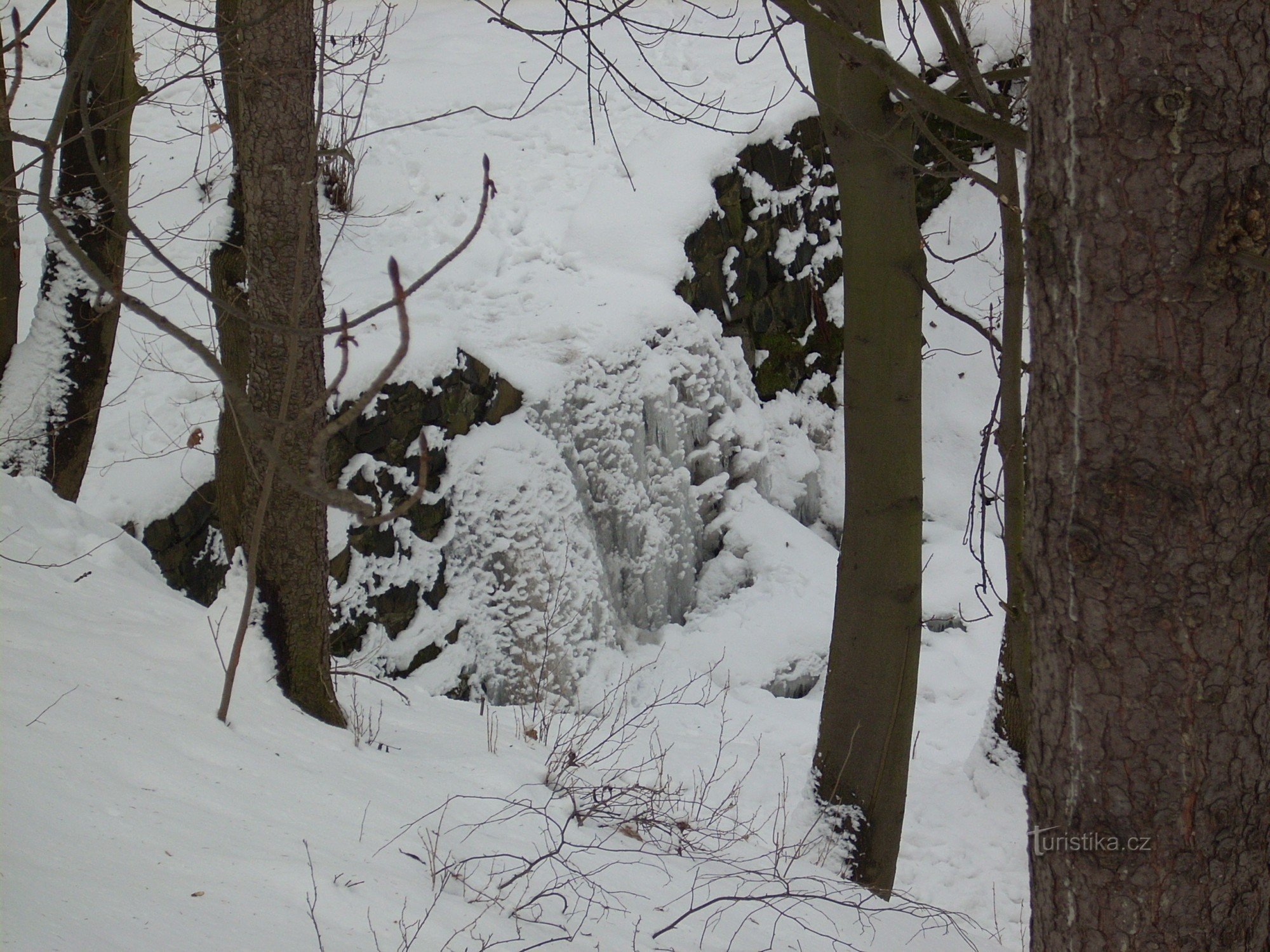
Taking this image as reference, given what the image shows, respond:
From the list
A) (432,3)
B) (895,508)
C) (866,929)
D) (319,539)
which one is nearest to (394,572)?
(319,539)

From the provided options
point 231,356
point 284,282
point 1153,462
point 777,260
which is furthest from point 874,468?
point 777,260

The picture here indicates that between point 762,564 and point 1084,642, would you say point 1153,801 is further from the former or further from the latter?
point 762,564

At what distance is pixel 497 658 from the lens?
5.51m

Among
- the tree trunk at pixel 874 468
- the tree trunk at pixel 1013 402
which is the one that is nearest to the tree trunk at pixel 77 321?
the tree trunk at pixel 874 468

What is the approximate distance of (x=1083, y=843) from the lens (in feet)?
4.42

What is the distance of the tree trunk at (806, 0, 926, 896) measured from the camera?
3174 mm

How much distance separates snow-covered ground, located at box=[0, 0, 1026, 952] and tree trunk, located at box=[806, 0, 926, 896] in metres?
0.30

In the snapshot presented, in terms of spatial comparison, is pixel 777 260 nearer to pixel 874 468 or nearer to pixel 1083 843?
pixel 874 468

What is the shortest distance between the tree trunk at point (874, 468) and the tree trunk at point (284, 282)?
160 centimetres

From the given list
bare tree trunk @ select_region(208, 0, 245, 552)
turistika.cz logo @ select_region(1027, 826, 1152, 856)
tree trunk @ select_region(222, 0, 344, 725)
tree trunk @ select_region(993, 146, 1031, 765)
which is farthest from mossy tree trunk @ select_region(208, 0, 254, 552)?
turistika.cz logo @ select_region(1027, 826, 1152, 856)

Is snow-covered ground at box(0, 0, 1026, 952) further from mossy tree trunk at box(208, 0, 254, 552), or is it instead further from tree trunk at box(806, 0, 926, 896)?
mossy tree trunk at box(208, 0, 254, 552)

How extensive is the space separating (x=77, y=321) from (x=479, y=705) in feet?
8.94

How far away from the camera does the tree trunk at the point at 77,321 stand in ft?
15.3

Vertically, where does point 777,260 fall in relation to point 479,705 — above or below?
above
